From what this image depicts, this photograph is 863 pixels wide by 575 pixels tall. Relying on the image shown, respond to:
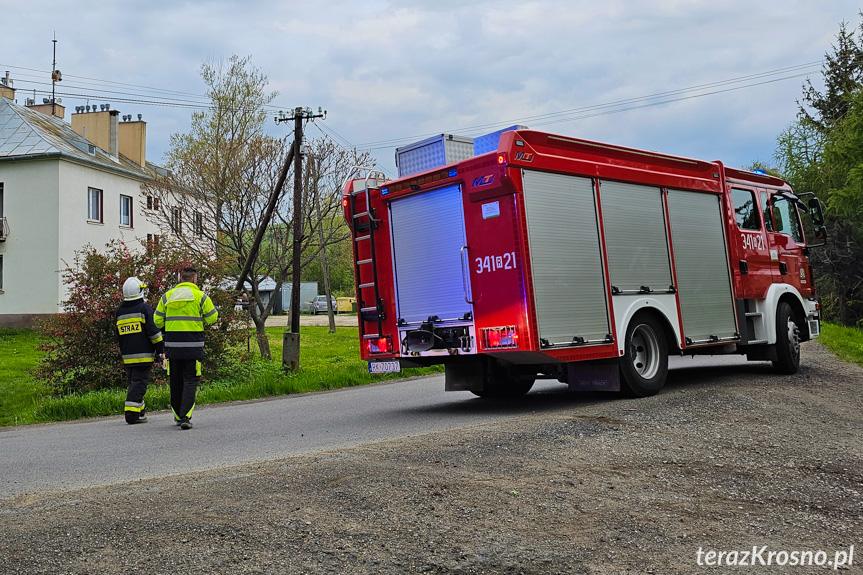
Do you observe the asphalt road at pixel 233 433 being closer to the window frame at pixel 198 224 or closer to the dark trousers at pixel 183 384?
the dark trousers at pixel 183 384

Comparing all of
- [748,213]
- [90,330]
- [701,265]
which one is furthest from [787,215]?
[90,330]

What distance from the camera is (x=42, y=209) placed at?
32844 millimetres

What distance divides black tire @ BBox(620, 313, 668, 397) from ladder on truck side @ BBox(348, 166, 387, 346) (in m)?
3.03

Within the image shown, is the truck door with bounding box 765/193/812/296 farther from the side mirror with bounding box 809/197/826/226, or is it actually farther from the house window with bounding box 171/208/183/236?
the house window with bounding box 171/208/183/236

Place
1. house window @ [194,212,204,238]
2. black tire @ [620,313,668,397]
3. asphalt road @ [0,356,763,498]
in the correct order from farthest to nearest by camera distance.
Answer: house window @ [194,212,204,238] → black tire @ [620,313,668,397] → asphalt road @ [0,356,763,498]

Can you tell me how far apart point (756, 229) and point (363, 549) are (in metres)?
9.88

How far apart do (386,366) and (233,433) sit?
6.62 ft

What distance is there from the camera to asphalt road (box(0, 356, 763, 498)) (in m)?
6.35

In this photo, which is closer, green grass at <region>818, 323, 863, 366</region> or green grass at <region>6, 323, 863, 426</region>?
green grass at <region>6, 323, 863, 426</region>

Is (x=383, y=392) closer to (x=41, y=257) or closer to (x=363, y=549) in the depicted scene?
(x=363, y=549)

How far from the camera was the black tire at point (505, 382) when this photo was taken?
9945mm

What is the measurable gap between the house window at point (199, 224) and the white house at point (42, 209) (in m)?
12.3

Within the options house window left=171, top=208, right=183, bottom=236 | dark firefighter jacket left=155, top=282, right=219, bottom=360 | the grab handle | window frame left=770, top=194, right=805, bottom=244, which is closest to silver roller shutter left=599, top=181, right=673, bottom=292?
the grab handle

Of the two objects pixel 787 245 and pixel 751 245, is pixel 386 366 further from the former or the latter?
pixel 787 245
